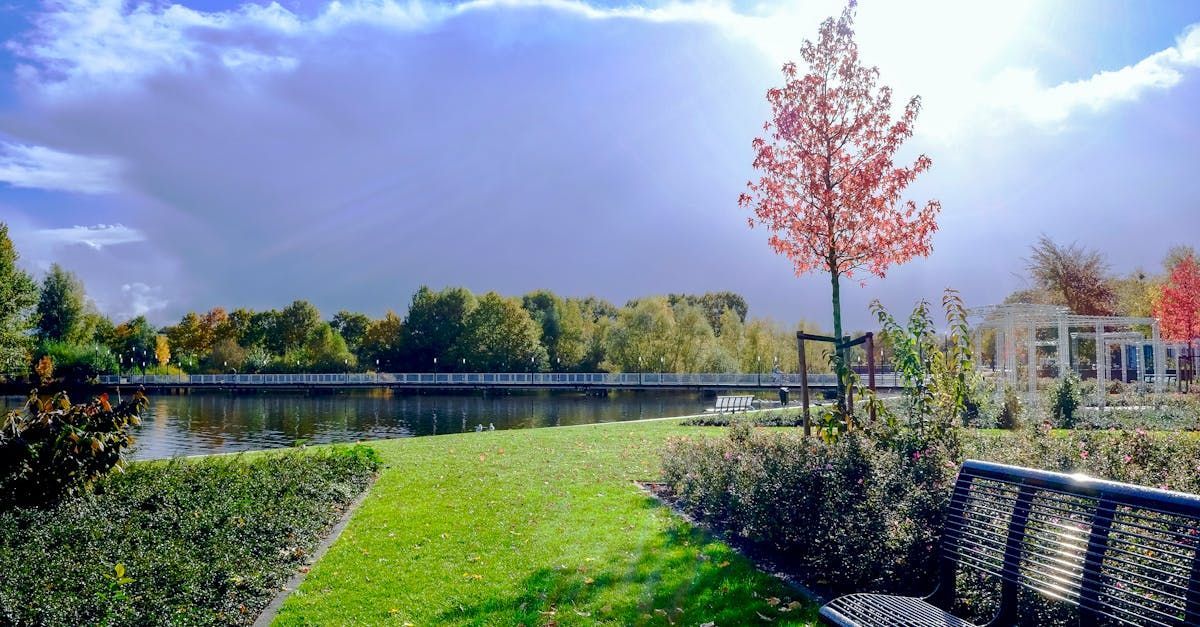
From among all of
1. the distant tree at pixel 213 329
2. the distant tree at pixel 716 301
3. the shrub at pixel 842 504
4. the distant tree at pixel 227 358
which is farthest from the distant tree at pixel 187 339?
the shrub at pixel 842 504

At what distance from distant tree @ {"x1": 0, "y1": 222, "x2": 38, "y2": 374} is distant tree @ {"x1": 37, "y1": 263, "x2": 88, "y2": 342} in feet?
116

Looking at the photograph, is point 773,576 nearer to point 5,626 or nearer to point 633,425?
point 5,626

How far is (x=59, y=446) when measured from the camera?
6.70m

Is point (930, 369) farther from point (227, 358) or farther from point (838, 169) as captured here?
point (227, 358)

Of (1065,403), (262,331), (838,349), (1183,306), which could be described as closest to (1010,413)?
(1065,403)

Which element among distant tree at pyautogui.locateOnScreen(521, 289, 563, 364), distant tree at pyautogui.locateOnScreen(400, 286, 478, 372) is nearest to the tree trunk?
distant tree at pyautogui.locateOnScreen(521, 289, 563, 364)

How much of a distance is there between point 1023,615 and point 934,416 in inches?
96.6

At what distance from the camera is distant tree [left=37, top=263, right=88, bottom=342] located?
7869cm

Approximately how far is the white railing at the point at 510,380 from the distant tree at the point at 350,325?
26.5 m

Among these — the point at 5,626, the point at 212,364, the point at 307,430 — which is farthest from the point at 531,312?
the point at 5,626

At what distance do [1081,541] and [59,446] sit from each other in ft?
23.7

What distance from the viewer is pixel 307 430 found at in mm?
37000

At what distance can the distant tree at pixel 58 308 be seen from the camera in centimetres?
7869

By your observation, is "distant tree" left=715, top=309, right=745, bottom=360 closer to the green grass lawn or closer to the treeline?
the treeline
